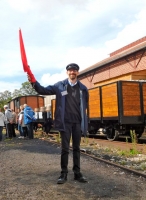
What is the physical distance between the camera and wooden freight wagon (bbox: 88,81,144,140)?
494 inches

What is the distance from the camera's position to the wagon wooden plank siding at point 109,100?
12.8 m

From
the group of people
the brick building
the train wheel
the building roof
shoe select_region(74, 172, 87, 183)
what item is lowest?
shoe select_region(74, 172, 87, 183)

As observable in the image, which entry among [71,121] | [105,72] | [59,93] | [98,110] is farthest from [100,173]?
[105,72]

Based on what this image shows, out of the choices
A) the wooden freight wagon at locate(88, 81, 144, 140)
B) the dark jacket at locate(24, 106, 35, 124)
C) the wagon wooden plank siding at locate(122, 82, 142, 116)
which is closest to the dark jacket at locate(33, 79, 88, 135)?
the wooden freight wagon at locate(88, 81, 144, 140)

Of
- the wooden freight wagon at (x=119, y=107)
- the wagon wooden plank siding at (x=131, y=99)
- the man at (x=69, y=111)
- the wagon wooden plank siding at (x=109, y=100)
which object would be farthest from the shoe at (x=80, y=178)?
the wagon wooden plank siding at (x=109, y=100)

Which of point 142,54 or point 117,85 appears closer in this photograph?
point 117,85

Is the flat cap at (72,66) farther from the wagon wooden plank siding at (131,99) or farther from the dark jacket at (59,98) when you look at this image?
the wagon wooden plank siding at (131,99)

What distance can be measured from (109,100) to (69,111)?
8.83 m

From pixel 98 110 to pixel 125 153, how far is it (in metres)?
6.55

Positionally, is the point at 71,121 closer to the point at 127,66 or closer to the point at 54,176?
the point at 54,176

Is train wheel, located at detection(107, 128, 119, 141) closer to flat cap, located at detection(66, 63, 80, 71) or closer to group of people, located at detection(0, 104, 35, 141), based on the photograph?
group of people, located at detection(0, 104, 35, 141)

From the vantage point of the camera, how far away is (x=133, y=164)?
6.33 meters

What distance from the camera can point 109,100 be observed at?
43.8ft

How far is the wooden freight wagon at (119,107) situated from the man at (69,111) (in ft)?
25.9
